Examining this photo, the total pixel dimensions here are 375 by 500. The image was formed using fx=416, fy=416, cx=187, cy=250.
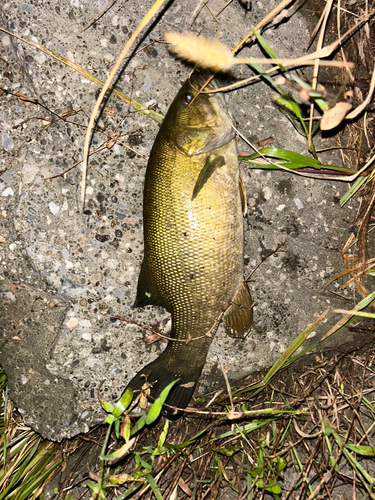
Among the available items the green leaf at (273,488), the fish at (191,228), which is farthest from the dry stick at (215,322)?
the green leaf at (273,488)

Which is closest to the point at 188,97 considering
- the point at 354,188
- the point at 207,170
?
the point at 207,170

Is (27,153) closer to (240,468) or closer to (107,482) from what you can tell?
(107,482)

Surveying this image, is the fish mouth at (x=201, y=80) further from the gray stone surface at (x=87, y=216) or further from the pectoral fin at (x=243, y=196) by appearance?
the pectoral fin at (x=243, y=196)

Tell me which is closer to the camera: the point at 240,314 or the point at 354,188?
the point at 240,314

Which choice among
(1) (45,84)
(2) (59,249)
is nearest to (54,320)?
(2) (59,249)

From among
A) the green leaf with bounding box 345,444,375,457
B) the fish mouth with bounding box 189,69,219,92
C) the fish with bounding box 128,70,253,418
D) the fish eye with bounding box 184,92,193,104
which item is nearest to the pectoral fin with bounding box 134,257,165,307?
the fish with bounding box 128,70,253,418

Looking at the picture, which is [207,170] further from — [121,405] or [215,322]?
[121,405]
